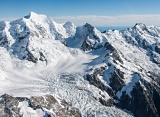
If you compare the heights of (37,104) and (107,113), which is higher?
(37,104)

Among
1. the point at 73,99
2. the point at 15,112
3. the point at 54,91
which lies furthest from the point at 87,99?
the point at 15,112

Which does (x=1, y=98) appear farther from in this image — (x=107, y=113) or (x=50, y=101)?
(x=107, y=113)

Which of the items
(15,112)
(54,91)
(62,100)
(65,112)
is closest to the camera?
(15,112)

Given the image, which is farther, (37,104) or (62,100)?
(62,100)

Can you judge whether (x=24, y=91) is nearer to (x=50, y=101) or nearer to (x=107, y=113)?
(x=50, y=101)

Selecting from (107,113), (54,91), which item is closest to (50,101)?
(54,91)

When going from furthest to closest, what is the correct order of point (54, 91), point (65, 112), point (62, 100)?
point (54, 91), point (62, 100), point (65, 112)
